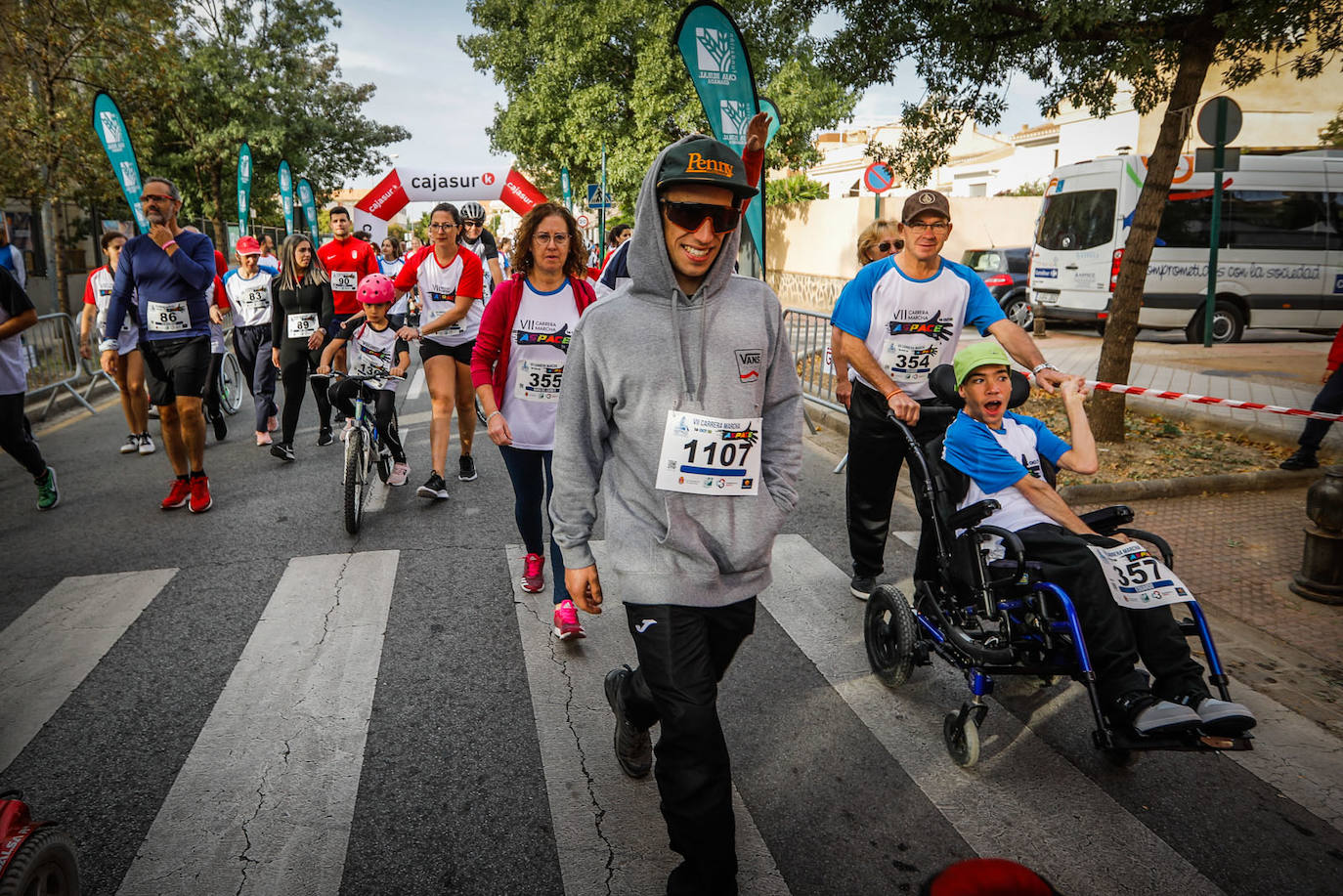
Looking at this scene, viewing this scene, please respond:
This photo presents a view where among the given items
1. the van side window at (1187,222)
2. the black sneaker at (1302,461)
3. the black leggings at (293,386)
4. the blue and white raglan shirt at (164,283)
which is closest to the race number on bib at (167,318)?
the blue and white raglan shirt at (164,283)

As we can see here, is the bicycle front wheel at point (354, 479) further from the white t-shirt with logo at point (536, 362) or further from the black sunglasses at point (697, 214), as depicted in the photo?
the black sunglasses at point (697, 214)

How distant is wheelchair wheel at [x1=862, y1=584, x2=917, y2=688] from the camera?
144 inches

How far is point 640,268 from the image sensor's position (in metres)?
2.38

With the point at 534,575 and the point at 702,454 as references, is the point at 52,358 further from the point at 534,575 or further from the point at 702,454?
the point at 702,454

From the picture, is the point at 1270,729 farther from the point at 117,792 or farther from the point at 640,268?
the point at 117,792

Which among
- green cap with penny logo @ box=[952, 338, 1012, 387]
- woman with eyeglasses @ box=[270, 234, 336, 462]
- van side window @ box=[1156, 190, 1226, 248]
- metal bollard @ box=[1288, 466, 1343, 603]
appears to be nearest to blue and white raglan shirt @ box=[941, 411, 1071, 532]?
green cap with penny logo @ box=[952, 338, 1012, 387]

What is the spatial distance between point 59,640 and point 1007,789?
4379 millimetres

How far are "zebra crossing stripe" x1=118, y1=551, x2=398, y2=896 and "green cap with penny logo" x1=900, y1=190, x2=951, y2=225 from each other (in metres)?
3.29

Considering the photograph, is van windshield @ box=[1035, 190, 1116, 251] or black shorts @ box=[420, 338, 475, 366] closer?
black shorts @ box=[420, 338, 475, 366]

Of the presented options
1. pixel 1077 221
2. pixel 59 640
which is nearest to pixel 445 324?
pixel 59 640

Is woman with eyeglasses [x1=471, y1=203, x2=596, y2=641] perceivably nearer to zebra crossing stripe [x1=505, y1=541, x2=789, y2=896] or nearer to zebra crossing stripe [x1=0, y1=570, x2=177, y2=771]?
zebra crossing stripe [x1=505, y1=541, x2=789, y2=896]

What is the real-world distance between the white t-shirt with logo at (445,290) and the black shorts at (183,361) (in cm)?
155

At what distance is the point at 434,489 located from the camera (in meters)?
6.61

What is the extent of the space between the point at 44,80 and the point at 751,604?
49.4ft
